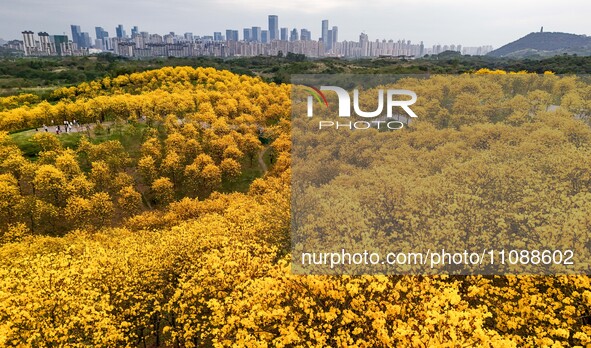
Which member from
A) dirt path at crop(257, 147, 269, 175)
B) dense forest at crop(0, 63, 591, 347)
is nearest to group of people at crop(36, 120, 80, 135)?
dense forest at crop(0, 63, 591, 347)

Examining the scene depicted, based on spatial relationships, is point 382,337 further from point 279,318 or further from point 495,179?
point 495,179

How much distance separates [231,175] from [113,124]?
38734mm

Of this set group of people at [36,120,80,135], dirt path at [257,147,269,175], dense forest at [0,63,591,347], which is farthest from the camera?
group of people at [36,120,80,135]

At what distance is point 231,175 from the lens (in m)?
75.7

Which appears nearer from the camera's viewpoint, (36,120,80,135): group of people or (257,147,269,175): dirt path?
(257,147,269,175): dirt path

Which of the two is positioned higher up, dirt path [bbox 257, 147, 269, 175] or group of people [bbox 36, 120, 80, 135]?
group of people [bbox 36, 120, 80, 135]

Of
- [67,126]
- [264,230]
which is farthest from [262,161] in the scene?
[264,230]

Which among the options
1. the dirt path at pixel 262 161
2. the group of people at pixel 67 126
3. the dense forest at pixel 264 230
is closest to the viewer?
the dense forest at pixel 264 230

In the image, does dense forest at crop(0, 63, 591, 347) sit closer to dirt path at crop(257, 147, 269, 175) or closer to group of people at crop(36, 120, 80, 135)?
dirt path at crop(257, 147, 269, 175)

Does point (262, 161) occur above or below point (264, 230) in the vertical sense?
below

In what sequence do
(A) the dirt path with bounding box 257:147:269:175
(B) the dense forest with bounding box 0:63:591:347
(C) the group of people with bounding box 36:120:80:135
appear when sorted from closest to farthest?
(B) the dense forest with bounding box 0:63:591:347
(A) the dirt path with bounding box 257:147:269:175
(C) the group of people with bounding box 36:120:80:135

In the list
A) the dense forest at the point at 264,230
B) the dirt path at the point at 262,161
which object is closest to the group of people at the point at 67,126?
the dense forest at the point at 264,230

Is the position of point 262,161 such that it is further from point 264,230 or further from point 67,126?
point 264,230

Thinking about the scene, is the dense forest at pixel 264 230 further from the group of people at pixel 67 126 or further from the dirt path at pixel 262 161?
the group of people at pixel 67 126
